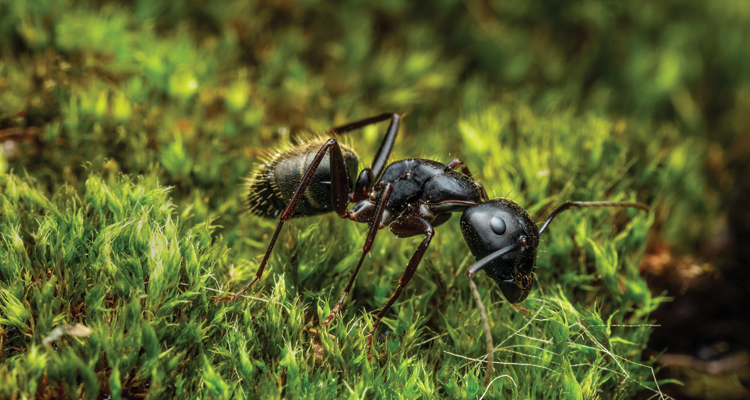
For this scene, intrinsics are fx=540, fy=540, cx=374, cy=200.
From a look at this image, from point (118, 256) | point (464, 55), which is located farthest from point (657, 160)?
point (118, 256)

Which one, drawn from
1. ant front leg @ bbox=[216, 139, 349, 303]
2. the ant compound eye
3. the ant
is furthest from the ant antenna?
ant front leg @ bbox=[216, 139, 349, 303]

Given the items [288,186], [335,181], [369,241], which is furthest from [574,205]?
[288,186]

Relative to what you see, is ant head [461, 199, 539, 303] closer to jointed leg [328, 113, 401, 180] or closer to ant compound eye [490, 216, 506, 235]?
ant compound eye [490, 216, 506, 235]

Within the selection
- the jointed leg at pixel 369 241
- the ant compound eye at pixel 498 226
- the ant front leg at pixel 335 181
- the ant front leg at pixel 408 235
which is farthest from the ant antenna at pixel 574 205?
the ant front leg at pixel 335 181

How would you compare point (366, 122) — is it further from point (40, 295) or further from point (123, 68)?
point (40, 295)

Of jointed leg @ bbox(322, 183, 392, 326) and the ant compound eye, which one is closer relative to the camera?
jointed leg @ bbox(322, 183, 392, 326)

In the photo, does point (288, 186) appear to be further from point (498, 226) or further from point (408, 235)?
point (498, 226)
